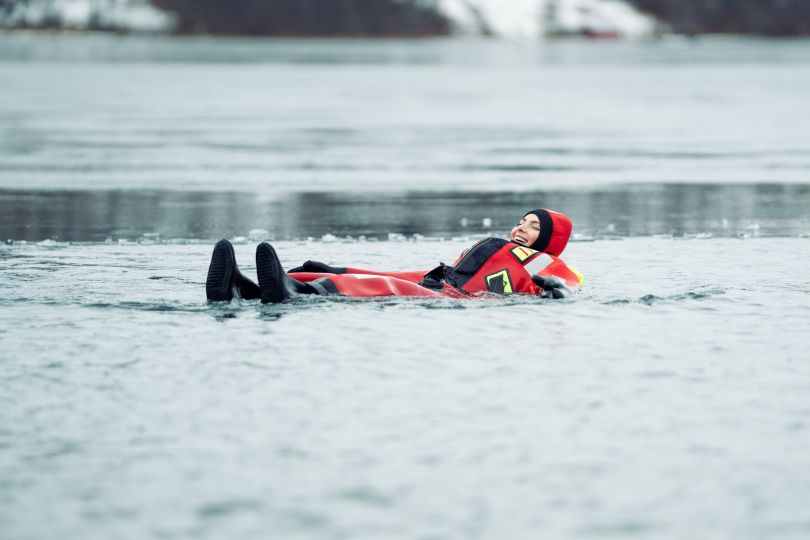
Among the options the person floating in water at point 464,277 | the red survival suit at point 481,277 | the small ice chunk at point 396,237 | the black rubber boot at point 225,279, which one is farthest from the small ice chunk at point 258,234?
the black rubber boot at point 225,279

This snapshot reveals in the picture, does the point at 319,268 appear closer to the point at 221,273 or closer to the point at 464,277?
the point at 221,273

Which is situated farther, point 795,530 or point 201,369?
point 201,369

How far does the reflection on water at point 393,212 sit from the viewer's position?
1376 cm

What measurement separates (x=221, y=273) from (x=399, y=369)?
2001mm

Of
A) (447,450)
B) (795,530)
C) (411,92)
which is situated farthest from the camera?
(411,92)

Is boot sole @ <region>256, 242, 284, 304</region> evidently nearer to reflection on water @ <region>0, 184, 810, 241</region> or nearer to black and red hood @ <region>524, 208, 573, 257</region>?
black and red hood @ <region>524, 208, 573, 257</region>

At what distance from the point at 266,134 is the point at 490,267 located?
18075 mm

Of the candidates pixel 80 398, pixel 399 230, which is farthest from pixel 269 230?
pixel 80 398

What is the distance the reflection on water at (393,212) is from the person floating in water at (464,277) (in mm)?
3830

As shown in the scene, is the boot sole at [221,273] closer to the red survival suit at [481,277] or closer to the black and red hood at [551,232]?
the red survival suit at [481,277]

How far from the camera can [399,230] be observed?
Answer: 13.9m

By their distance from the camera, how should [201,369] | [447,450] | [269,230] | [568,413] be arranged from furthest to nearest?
1. [269,230]
2. [201,369]
3. [568,413]
4. [447,450]

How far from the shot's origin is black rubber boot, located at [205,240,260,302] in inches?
348

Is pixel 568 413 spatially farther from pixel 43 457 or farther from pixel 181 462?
pixel 43 457
